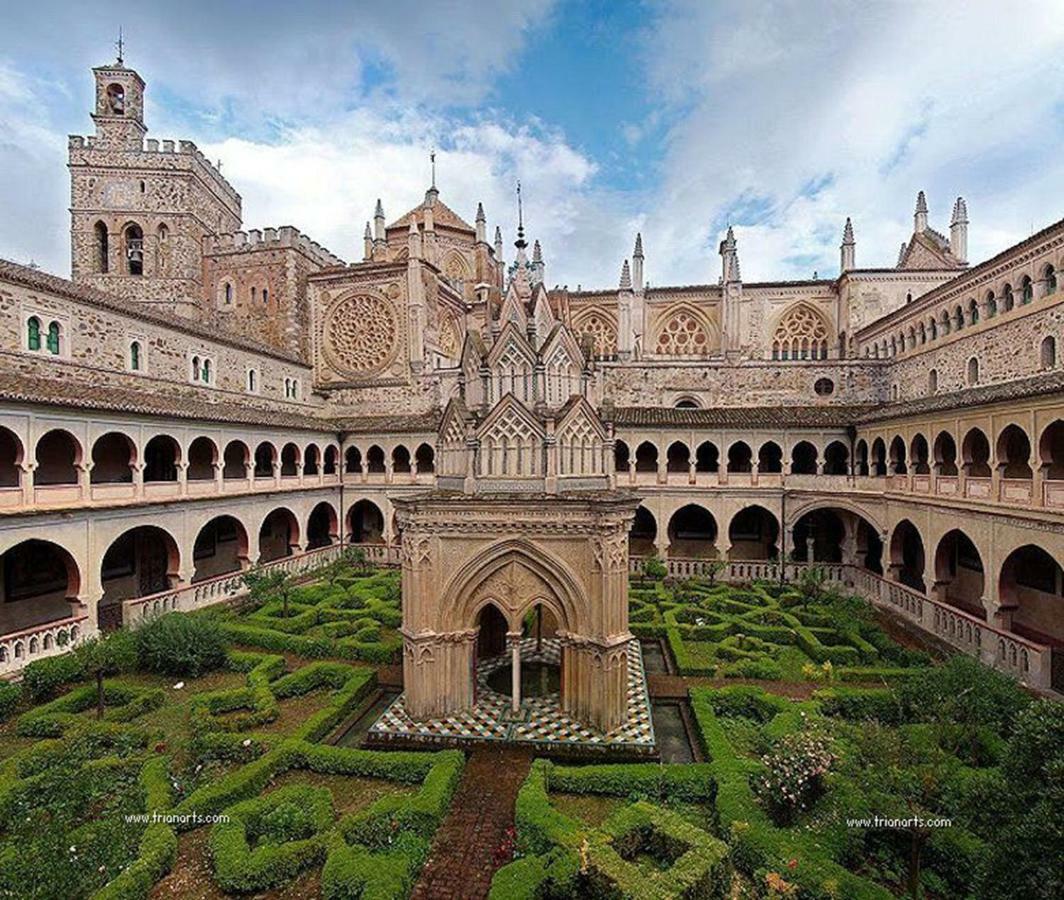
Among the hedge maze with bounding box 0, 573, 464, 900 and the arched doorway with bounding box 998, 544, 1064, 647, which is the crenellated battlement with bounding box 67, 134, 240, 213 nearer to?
the hedge maze with bounding box 0, 573, 464, 900

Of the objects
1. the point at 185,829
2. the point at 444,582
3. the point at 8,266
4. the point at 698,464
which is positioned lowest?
the point at 185,829

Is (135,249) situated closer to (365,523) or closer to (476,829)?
(365,523)

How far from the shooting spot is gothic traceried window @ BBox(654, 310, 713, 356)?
37.2 m

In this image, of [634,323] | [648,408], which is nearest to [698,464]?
[648,408]

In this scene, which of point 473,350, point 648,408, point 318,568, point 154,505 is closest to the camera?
point 473,350

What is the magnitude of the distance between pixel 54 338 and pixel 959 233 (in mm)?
43923

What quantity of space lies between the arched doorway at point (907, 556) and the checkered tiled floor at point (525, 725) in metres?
16.0

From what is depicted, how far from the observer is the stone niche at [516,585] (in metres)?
11.4

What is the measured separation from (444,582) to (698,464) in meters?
23.0

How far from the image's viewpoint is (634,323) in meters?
35.7

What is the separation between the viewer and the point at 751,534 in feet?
101

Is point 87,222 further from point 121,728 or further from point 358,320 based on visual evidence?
point 121,728

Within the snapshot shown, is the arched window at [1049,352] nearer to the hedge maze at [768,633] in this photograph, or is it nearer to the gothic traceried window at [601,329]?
the hedge maze at [768,633]

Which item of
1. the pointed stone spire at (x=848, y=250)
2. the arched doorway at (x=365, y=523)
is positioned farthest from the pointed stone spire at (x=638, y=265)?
the arched doorway at (x=365, y=523)
